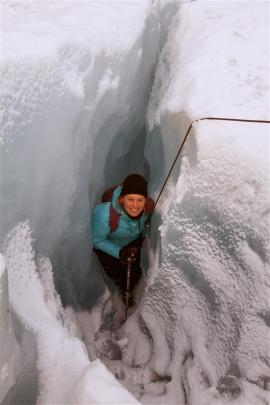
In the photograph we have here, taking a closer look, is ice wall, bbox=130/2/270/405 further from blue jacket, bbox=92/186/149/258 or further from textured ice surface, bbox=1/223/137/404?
textured ice surface, bbox=1/223/137/404

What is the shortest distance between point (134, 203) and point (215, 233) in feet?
Result: 1.92

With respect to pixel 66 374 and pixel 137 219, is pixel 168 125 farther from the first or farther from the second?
pixel 66 374

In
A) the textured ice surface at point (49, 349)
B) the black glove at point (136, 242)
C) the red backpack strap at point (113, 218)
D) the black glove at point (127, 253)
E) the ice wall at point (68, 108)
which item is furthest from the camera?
the black glove at point (136, 242)

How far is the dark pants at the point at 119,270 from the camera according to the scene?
123 inches

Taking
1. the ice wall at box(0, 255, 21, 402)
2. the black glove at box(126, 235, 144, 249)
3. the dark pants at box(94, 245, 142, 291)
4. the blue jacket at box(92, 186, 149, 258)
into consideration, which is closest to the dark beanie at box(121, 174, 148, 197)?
the blue jacket at box(92, 186, 149, 258)

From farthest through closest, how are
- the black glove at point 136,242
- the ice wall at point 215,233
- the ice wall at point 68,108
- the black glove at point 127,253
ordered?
the black glove at point 136,242 < the black glove at point 127,253 < the ice wall at point 215,233 < the ice wall at point 68,108

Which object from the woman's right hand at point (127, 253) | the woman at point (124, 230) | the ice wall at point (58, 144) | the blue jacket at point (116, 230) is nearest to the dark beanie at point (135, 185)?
the woman at point (124, 230)

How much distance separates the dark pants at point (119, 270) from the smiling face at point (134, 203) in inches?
24.5

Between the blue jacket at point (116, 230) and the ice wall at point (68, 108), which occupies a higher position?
the ice wall at point (68, 108)

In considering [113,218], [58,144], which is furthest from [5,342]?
[113,218]

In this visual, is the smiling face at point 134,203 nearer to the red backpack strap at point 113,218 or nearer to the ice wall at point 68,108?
the red backpack strap at point 113,218

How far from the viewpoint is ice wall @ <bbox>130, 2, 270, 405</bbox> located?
212 centimetres

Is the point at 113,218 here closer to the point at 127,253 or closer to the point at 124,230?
the point at 124,230

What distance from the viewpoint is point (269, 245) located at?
205 centimetres
